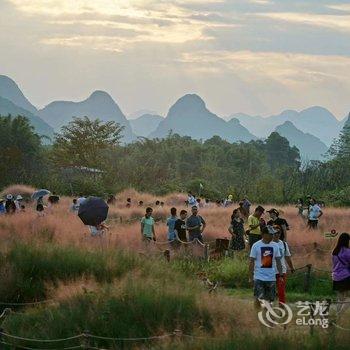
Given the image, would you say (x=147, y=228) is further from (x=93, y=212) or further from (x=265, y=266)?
(x=265, y=266)

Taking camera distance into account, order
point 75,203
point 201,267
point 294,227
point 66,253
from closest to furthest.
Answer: point 66,253 → point 201,267 → point 294,227 → point 75,203

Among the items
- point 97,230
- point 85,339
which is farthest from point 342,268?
point 97,230

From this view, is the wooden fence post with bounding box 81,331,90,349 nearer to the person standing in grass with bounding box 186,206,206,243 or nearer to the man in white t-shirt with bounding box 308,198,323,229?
the person standing in grass with bounding box 186,206,206,243

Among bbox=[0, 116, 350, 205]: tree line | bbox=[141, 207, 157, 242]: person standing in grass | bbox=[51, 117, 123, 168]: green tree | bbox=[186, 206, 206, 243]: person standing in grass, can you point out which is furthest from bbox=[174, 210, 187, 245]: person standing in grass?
bbox=[51, 117, 123, 168]: green tree

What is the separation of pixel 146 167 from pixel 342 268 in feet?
167

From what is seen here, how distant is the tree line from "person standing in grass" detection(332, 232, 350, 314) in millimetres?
33546

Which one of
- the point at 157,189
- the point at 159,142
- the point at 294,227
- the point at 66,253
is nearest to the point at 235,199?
the point at 157,189

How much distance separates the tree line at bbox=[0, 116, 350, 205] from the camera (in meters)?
52.7

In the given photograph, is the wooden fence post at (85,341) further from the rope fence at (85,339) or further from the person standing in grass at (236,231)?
the person standing in grass at (236,231)

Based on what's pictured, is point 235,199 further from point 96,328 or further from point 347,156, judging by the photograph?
point 96,328

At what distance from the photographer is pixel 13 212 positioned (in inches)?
988

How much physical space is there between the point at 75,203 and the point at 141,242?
9.97 meters

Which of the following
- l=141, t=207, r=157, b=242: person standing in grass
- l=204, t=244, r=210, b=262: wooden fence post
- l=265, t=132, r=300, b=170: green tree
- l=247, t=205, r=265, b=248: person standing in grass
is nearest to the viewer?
l=247, t=205, r=265, b=248: person standing in grass

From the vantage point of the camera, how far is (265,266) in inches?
473
